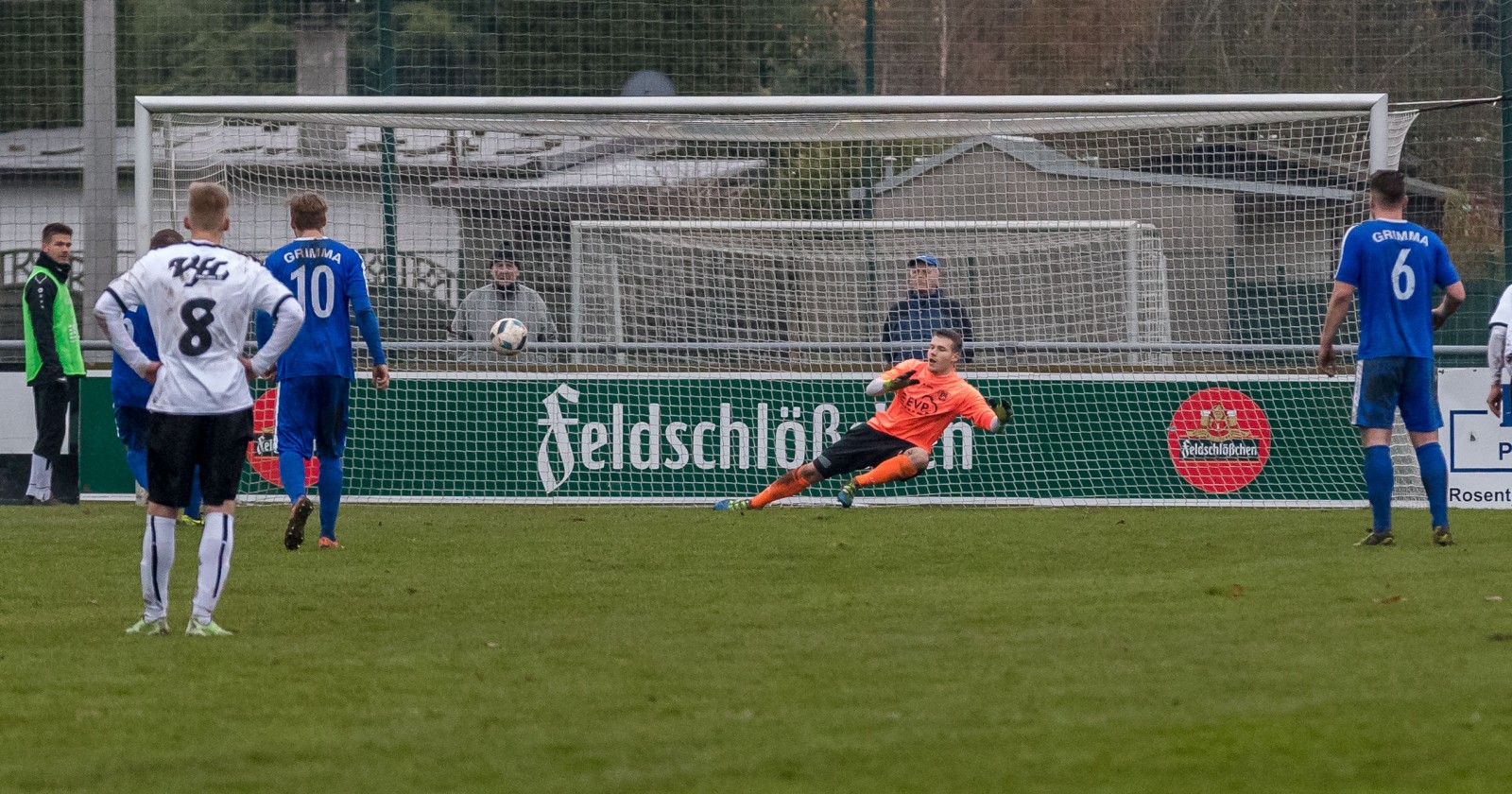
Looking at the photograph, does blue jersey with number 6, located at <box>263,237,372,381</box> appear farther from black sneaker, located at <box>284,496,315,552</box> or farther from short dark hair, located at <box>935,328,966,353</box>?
short dark hair, located at <box>935,328,966,353</box>

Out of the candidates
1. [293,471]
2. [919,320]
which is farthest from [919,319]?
[293,471]

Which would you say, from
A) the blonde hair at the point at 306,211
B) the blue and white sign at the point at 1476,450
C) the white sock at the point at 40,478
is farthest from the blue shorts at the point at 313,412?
the blue and white sign at the point at 1476,450

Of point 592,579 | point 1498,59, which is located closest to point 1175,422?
point 1498,59

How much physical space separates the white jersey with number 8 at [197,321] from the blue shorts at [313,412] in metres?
3.27

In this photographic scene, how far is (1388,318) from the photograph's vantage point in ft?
31.0

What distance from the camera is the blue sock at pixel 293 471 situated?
9.97 meters

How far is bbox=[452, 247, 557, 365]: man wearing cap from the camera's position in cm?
1353

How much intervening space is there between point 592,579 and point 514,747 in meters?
3.98

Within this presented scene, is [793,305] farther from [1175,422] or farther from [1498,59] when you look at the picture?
[1498,59]

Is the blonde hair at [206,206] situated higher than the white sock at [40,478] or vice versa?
the blonde hair at [206,206]

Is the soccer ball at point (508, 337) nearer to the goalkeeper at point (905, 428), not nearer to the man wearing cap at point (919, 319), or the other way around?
the goalkeeper at point (905, 428)

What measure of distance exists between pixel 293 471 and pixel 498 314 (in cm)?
378

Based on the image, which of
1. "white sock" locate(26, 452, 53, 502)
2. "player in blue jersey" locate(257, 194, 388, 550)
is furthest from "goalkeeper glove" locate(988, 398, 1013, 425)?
"white sock" locate(26, 452, 53, 502)

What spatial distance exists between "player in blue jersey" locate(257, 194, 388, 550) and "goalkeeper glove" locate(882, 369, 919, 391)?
135 inches
